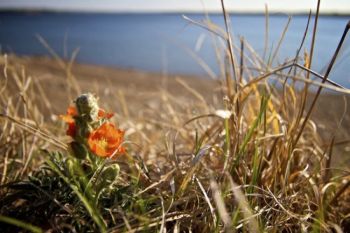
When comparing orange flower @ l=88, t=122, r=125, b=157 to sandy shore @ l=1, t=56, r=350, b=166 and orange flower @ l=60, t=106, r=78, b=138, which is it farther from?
sandy shore @ l=1, t=56, r=350, b=166

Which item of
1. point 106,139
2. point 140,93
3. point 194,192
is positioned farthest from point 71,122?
point 140,93

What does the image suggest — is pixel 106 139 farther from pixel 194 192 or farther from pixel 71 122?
pixel 194 192

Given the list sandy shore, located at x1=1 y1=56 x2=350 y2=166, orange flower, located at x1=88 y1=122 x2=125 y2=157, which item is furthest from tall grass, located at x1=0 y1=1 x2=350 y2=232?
sandy shore, located at x1=1 y1=56 x2=350 y2=166

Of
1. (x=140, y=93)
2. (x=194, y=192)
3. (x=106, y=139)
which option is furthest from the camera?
(x=140, y=93)

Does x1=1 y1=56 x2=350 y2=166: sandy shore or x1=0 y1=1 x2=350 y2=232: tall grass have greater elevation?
x1=0 y1=1 x2=350 y2=232: tall grass

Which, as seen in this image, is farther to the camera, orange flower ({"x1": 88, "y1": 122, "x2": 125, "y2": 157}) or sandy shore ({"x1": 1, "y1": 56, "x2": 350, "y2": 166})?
sandy shore ({"x1": 1, "y1": 56, "x2": 350, "y2": 166})

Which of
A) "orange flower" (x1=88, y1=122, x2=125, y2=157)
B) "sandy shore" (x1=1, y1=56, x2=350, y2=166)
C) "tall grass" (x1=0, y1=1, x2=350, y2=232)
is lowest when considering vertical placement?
"sandy shore" (x1=1, y1=56, x2=350, y2=166)

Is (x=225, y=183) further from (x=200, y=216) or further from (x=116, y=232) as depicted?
(x=116, y=232)

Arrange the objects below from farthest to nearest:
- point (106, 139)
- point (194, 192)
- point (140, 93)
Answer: point (140, 93), point (194, 192), point (106, 139)

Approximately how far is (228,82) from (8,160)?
2.70 feet

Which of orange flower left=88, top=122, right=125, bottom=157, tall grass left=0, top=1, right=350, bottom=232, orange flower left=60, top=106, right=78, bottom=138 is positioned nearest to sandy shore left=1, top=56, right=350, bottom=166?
tall grass left=0, top=1, right=350, bottom=232

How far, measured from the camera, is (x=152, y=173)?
1.31 metres

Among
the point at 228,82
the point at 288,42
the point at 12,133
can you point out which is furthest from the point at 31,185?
the point at 288,42

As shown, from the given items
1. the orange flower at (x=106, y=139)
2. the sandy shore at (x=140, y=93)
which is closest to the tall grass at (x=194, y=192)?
the orange flower at (x=106, y=139)
